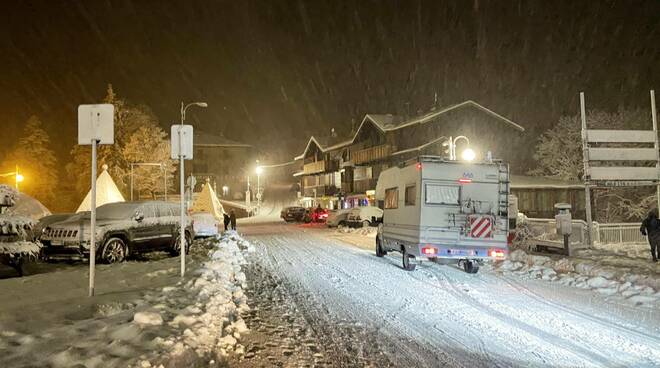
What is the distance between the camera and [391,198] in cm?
1555

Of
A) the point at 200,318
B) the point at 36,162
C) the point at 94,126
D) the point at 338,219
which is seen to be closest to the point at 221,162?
the point at 36,162

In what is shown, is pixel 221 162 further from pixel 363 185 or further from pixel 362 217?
pixel 362 217

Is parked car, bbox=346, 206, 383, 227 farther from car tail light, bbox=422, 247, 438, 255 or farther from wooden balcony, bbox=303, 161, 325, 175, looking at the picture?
wooden balcony, bbox=303, 161, 325, 175

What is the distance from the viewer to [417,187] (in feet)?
42.0

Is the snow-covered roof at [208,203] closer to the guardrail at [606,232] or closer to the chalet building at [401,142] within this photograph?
the chalet building at [401,142]

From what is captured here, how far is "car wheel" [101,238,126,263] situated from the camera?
13883 millimetres

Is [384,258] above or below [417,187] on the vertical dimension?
below

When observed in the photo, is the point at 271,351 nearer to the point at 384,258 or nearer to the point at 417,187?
the point at 417,187

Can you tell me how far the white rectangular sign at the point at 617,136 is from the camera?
58.1ft

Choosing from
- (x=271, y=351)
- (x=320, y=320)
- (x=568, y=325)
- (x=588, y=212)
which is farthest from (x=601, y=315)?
(x=588, y=212)

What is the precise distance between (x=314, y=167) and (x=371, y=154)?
22.5 m

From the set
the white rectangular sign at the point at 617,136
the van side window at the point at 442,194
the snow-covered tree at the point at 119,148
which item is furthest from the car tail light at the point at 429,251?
the snow-covered tree at the point at 119,148

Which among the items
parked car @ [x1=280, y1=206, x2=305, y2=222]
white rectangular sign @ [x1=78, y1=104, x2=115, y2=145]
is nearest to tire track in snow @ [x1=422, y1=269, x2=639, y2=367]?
white rectangular sign @ [x1=78, y1=104, x2=115, y2=145]

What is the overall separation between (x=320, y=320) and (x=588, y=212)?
1314 centimetres
